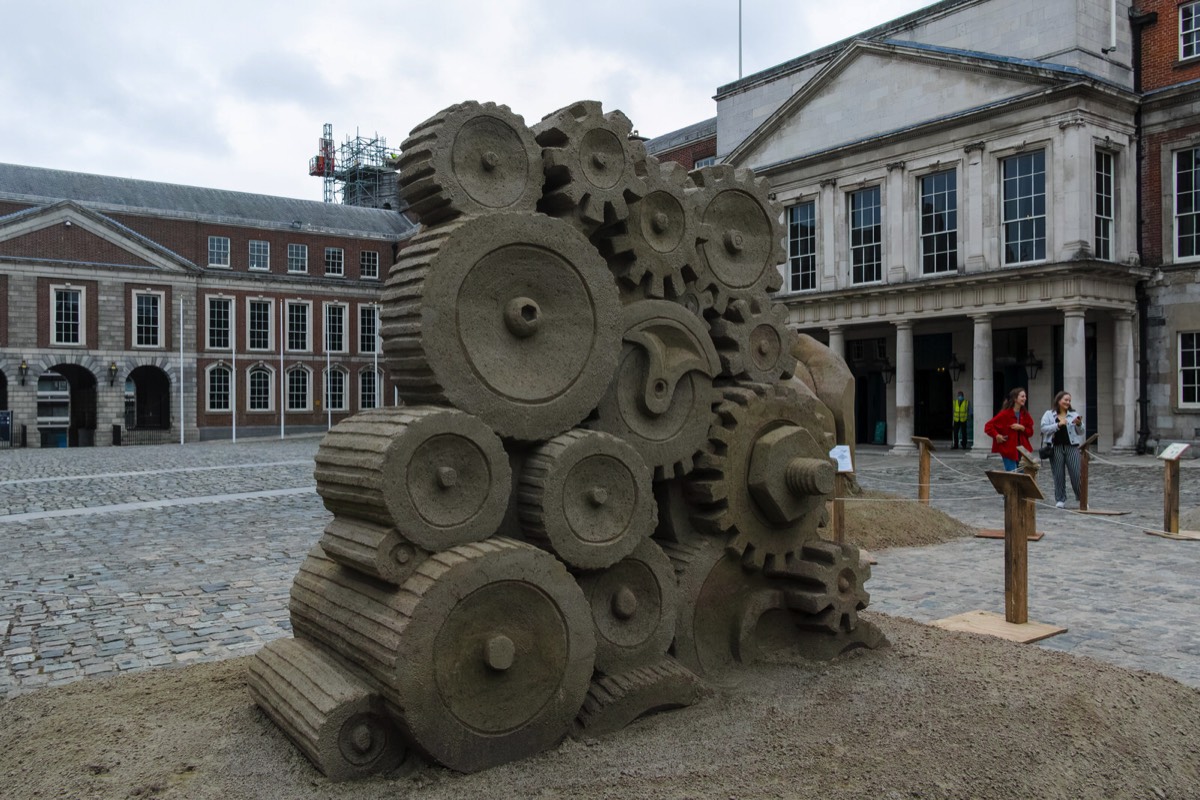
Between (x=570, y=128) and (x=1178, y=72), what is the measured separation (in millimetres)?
24702

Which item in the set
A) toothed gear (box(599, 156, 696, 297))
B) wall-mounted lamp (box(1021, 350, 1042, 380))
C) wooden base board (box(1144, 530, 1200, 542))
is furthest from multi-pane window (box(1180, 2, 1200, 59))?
toothed gear (box(599, 156, 696, 297))

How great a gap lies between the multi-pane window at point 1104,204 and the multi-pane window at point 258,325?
119 ft

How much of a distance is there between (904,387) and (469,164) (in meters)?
23.9

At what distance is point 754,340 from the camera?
5016 millimetres

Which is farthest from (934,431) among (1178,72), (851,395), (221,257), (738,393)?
(221,257)

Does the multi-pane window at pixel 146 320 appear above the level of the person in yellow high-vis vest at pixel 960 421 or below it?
above

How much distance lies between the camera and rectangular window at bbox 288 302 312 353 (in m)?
45.5

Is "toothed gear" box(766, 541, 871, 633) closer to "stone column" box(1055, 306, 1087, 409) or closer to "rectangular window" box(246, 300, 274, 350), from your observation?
"stone column" box(1055, 306, 1087, 409)

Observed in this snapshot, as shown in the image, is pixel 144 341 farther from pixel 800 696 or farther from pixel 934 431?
pixel 800 696

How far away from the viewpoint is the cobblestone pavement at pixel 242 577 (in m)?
6.02

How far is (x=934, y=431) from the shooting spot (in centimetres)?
2964

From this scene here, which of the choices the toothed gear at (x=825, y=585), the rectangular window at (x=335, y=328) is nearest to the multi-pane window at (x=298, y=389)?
the rectangular window at (x=335, y=328)

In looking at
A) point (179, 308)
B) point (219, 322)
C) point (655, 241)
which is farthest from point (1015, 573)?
point (219, 322)

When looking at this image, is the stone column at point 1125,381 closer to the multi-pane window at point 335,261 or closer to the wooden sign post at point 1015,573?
the wooden sign post at point 1015,573
